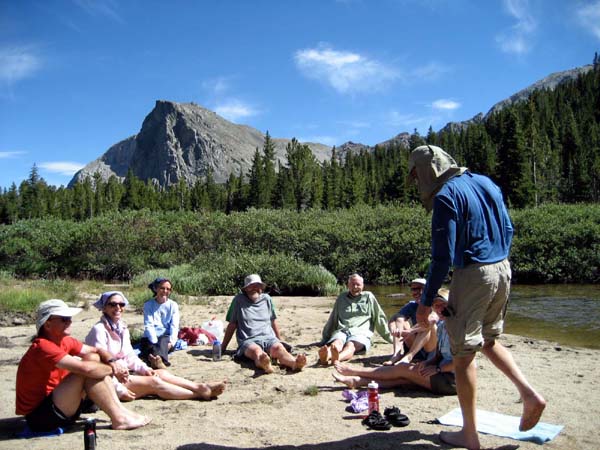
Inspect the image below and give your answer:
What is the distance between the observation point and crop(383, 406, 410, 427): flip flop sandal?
173 inches

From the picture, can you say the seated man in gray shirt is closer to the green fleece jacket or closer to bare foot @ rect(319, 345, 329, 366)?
bare foot @ rect(319, 345, 329, 366)

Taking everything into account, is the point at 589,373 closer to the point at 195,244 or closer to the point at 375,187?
the point at 195,244

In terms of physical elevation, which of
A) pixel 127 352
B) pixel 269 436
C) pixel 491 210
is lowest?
pixel 269 436

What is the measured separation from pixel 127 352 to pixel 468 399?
360cm

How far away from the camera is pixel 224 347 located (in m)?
7.46

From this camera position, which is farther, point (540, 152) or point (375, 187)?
point (375, 187)

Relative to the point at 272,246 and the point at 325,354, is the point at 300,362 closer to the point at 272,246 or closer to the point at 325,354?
the point at 325,354

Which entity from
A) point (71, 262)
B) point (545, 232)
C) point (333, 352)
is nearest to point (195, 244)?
point (71, 262)

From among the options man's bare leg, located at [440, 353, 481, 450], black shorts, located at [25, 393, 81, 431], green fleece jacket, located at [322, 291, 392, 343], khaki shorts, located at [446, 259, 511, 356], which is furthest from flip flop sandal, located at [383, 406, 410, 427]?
green fleece jacket, located at [322, 291, 392, 343]

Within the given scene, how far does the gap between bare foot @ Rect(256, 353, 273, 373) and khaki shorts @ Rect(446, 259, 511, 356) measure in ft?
11.1

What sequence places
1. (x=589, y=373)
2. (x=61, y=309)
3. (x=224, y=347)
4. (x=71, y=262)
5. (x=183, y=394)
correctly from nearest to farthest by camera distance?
(x=61, y=309) → (x=183, y=394) → (x=589, y=373) → (x=224, y=347) → (x=71, y=262)

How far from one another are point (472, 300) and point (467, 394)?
2.31 ft

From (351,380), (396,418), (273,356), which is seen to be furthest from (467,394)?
(273,356)

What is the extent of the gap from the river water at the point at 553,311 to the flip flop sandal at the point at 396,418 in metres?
6.04
